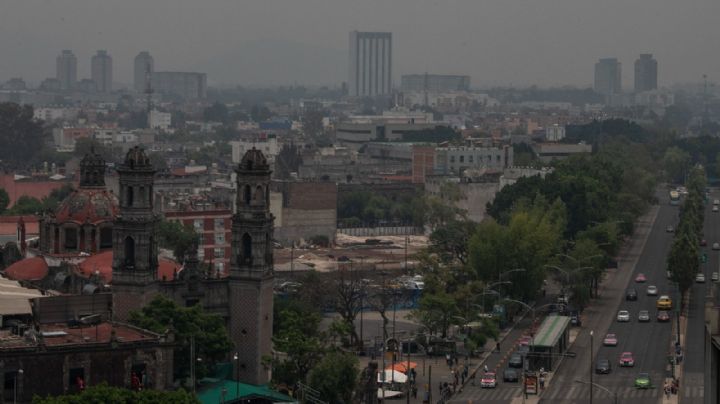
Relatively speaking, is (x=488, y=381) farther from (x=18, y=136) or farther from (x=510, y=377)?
(x=18, y=136)

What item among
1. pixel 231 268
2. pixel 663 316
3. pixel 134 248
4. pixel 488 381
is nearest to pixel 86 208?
pixel 231 268

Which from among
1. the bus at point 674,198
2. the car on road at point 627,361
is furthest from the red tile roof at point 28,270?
the bus at point 674,198

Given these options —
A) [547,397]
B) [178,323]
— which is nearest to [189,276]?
[178,323]

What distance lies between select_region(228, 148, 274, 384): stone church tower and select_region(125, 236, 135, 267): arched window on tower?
11.3ft

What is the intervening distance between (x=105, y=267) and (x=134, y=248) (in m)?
6.11

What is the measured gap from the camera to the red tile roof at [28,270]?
63844 mm

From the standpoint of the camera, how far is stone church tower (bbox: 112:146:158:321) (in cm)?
5575

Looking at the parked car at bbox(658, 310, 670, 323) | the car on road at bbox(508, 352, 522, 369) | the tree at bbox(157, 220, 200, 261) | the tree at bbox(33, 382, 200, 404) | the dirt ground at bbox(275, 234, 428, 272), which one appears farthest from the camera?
the dirt ground at bbox(275, 234, 428, 272)

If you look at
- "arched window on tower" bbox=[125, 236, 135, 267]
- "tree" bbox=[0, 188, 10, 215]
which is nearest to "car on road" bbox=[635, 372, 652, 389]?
"arched window on tower" bbox=[125, 236, 135, 267]

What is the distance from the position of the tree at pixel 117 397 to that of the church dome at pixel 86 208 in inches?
802

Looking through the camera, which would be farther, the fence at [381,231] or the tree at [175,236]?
the fence at [381,231]

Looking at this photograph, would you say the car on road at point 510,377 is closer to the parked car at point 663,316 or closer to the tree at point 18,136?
the parked car at point 663,316

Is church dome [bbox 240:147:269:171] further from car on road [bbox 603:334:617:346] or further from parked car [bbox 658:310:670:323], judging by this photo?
parked car [bbox 658:310:670:323]

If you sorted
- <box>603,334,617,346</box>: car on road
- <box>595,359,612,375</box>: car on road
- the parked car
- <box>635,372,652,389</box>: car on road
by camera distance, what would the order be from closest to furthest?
<box>635,372,652,389</box>: car on road → <box>595,359,612,375</box>: car on road → <box>603,334,617,346</box>: car on road → the parked car
